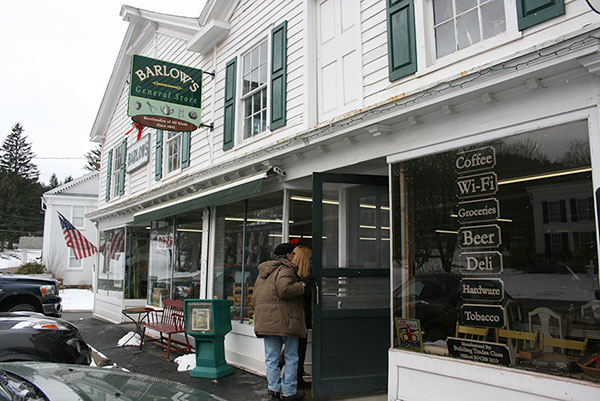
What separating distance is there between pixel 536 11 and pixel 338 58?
3006mm

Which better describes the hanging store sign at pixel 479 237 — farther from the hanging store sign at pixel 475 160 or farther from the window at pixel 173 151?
the window at pixel 173 151

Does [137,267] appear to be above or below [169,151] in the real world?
below

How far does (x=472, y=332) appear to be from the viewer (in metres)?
4.39

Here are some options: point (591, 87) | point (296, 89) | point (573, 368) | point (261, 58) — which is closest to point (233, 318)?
point (296, 89)

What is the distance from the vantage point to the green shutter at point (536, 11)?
4059mm

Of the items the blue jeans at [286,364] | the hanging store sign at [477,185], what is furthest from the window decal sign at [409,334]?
the hanging store sign at [477,185]

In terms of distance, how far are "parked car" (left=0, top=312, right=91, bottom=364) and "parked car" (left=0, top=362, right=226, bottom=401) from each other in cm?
221

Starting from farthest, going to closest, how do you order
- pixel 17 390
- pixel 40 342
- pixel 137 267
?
1. pixel 137 267
2. pixel 40 342
3. pixel 17 390

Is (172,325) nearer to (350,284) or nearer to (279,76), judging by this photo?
(350,284)

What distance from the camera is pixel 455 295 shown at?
4.66 meters

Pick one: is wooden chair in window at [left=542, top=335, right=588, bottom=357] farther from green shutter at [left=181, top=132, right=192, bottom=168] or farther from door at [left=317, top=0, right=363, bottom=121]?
green shutter at [left=181, top=132, right=192, bottom=168]

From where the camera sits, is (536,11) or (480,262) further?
(480,262)

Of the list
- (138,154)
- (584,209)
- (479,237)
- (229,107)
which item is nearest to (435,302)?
(479,237)

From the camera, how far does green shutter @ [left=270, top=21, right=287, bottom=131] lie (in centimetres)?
762
